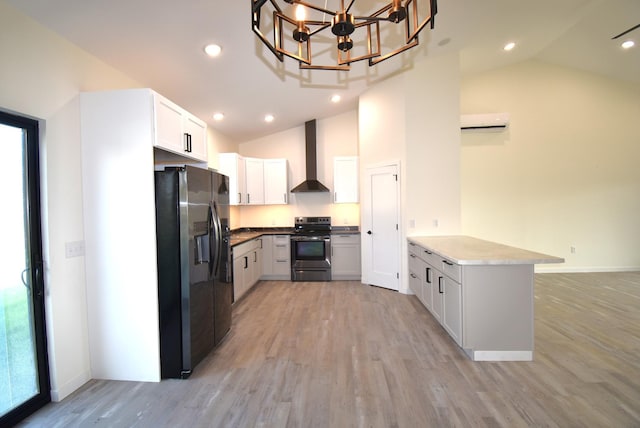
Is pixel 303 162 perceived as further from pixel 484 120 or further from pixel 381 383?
pixel 381 383

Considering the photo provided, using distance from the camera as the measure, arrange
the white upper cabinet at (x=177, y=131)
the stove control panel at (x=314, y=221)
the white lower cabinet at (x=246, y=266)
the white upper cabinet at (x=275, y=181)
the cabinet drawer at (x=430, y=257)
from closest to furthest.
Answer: the white upper cabinet at (x=177, y=131)
the cabinet drawer at (x=430, y=257)
the white lower cabinet at (x=246, y=266)
the white upper cabinet at (x=275, y=181)
the stove control panel at (x=314, y=221)

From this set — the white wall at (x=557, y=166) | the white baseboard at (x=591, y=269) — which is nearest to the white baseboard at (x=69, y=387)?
the white wall at (x=557, y=166)

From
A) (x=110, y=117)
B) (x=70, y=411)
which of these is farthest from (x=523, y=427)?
(x=110, y=117)

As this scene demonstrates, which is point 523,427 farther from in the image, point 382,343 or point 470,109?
point 470,109

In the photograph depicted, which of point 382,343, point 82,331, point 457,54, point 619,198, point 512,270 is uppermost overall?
point 457,54

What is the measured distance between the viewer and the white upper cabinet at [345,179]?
5.09 m

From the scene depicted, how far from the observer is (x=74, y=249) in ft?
6.79

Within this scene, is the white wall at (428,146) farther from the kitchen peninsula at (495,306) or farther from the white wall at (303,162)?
the kitchen peninsula at (495,306)

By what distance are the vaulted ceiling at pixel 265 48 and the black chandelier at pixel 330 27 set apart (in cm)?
26

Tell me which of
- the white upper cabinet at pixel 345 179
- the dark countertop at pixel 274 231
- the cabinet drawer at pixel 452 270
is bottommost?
the cabinet drawer at pixel 452 270

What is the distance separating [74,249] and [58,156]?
2.33 feet

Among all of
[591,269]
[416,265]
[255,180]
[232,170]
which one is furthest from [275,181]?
[591,269]

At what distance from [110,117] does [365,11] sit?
8.29 ft

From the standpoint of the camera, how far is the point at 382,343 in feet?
8.79
